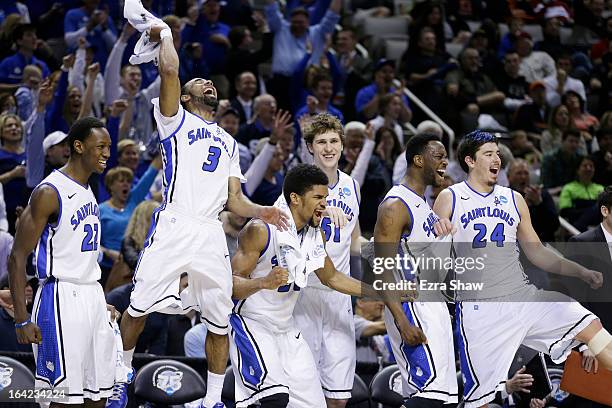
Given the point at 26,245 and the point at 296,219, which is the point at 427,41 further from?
the point at 26,245

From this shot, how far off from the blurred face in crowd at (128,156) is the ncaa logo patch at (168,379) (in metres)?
3.38

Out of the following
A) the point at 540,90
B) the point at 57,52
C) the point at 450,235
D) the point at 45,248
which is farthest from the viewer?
the point at 540,90

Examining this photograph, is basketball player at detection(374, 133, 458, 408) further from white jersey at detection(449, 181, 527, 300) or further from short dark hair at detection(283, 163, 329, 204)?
short dark hair at detection(283, 163, 329, 204)

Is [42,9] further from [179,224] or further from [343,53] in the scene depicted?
[179,224]

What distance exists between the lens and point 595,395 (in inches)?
344

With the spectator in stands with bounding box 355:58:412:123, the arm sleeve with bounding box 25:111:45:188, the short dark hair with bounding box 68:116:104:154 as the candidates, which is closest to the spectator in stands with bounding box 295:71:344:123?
the spectator in stands with bounding box 355:58:412:123

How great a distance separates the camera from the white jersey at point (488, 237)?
8.38 m

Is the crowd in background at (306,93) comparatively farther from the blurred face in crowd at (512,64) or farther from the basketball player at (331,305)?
the basketball player at (331,305)

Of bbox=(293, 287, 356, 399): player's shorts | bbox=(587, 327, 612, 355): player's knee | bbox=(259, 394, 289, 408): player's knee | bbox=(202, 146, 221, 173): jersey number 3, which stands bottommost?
bbox=(293, 287, 356, 399): player's shorts

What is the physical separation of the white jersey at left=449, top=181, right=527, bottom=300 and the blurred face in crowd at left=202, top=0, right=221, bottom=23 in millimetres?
7167

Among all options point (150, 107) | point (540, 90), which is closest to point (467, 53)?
Result: point (540, 90)

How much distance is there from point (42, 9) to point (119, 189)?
5.31 meters

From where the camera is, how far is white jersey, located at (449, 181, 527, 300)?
838 centimetres

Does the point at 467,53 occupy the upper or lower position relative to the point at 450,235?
lower
